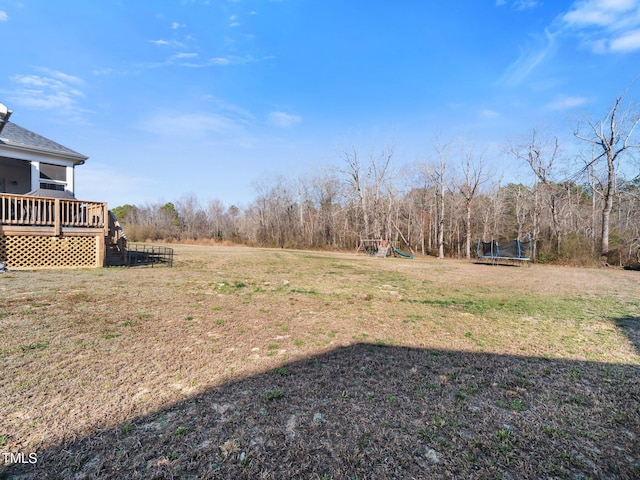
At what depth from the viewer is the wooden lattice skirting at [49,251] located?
25.9ft

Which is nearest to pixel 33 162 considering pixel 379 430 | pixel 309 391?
pixel 309 391

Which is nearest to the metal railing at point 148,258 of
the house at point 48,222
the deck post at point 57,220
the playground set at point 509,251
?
the house at point 48,222

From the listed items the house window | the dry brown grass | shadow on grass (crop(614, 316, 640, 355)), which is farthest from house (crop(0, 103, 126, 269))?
shadow on grass (crop(614, 316, 640, 355))

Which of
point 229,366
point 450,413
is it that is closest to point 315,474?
point 450,413

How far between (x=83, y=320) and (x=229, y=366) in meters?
2.56

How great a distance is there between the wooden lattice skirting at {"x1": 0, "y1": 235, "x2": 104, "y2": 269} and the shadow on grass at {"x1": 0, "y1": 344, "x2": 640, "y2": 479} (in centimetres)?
880

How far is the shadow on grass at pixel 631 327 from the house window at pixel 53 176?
16.2 m

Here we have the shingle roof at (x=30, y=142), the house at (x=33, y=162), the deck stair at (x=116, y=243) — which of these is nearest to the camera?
the shingle roof at (x=30, y=142)

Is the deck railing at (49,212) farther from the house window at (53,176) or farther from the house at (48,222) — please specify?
the house window at (53,176)

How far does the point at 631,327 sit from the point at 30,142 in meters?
17.1

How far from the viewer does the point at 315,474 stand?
1646 mm

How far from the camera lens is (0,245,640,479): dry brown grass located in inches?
69.2

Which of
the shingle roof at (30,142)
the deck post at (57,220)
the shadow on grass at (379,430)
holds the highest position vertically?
the shingle roof at (30,142)

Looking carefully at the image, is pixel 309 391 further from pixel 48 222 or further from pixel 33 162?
pixel 33 162
